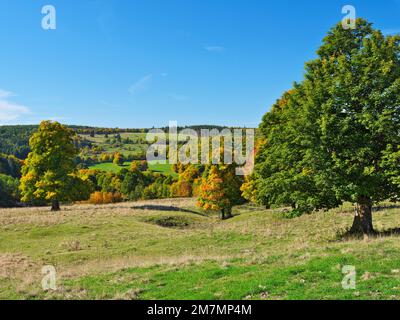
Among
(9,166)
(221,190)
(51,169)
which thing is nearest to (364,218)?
(221,190)

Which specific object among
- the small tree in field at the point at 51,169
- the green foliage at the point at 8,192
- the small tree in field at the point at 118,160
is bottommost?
the green foliage at the point at 8,192

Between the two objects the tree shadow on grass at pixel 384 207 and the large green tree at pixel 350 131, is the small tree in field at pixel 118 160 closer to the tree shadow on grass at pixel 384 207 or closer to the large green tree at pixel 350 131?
the tree shadow on grass at pixel 384 207

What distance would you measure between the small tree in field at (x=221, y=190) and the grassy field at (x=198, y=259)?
10.5 m

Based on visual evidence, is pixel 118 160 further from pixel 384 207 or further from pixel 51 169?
pixel 384 207

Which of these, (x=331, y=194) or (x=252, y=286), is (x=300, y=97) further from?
(x=252, y=286)

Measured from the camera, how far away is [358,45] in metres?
25.5

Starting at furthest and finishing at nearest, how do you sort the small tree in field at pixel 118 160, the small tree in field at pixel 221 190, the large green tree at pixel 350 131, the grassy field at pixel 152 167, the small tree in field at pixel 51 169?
1. the small tree in field at pixel 118 160
2. the grassy field at pixel 152 167
3. the small tree in field at pixel 221 190
4. the small tree in field at pixel 51 169
5. the large green tree at pixel 350 131

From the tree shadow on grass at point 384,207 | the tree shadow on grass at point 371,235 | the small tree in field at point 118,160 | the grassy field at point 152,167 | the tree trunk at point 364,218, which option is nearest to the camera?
the tree shadow on grass at point 371,235

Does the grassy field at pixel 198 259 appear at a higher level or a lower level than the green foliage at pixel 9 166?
lower

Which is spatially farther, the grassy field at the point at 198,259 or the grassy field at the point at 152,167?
the grassy field at the point at 152,167

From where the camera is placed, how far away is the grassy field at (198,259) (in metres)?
14.2

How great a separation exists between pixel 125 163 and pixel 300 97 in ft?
576

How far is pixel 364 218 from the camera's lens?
25.1m

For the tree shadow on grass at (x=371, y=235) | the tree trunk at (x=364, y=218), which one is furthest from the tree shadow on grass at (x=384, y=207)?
the tree trunk at (x=364, y=218)
